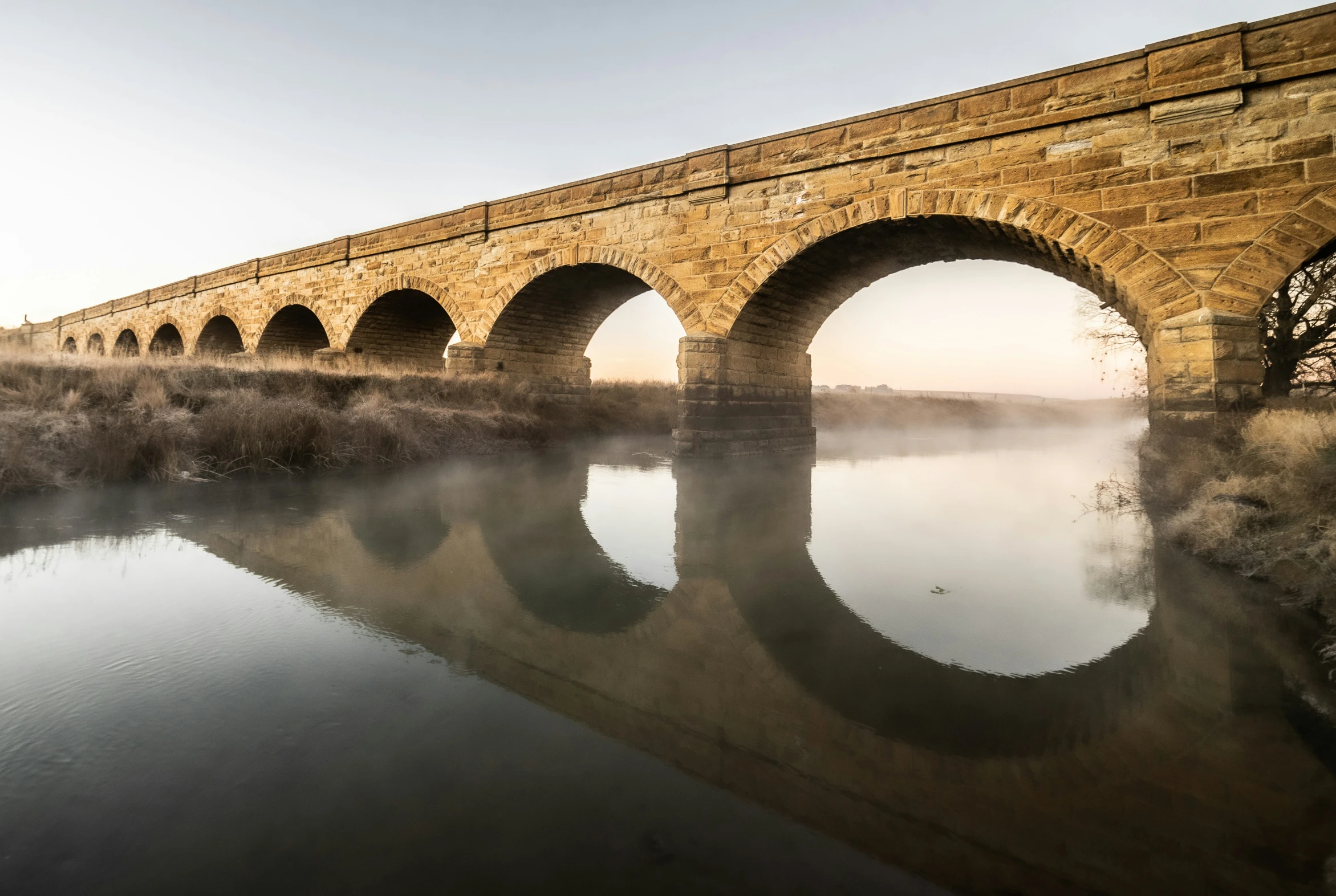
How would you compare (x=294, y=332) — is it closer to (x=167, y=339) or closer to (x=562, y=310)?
(x=167, y=339)

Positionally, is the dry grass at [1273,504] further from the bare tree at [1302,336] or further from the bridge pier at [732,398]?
the bridge pier at [732,398]

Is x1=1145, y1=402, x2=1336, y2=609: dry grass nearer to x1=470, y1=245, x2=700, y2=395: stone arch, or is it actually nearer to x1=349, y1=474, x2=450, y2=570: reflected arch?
x1=349, y1=474, x2=450, y2=570: reflected arch

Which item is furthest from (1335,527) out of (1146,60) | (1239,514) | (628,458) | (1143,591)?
(628,458)

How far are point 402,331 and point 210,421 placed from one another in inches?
451

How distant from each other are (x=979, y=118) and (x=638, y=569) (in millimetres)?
8028

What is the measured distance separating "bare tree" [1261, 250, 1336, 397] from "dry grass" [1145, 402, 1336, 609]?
4.82 meters

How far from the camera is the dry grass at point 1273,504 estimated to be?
3.14 metres

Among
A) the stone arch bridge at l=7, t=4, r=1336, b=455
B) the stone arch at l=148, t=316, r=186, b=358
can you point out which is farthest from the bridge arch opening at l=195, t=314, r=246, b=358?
the stone arch bridge at l=7, t=4, r=1336, b=455

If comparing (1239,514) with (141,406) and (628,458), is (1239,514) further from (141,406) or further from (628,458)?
(141,406)

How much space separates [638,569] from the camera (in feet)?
12.8

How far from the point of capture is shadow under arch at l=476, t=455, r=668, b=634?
3023 millimetres

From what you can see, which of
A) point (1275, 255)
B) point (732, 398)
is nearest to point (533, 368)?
point (732, 398)

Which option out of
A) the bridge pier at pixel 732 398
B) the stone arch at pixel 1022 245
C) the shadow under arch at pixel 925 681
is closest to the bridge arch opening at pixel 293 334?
the bridge pier at pixel 732 398

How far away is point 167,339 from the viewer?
26.8m
